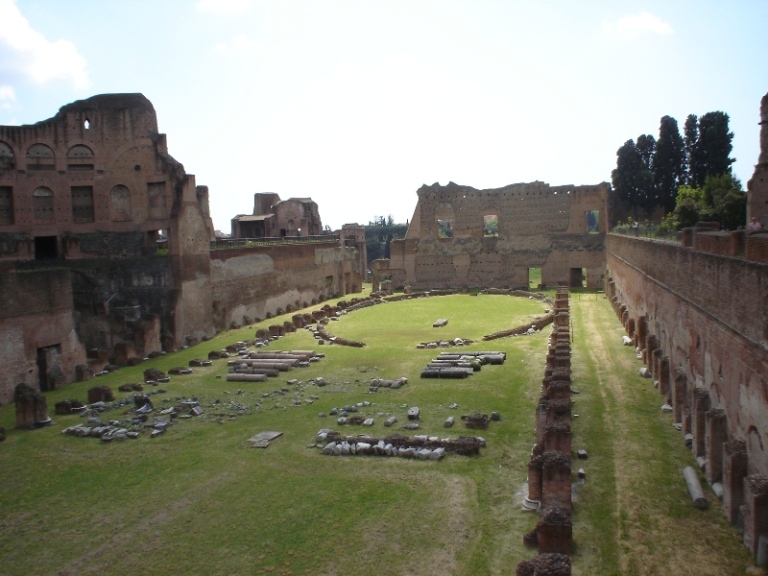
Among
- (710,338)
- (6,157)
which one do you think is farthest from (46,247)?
(710,338)

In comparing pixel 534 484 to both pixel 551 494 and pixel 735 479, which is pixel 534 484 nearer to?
pixel 551 494

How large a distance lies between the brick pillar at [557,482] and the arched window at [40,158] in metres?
23.0

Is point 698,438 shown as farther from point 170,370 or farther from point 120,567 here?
point 170,370

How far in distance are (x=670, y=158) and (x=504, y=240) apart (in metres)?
10.6

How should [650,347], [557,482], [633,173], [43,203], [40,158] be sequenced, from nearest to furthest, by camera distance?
[557,482] < [650,347] < [40,158] < [43,203] < [633,173]

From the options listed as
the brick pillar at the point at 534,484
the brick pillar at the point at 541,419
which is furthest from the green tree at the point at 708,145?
the brick pillar at the point at 534,484

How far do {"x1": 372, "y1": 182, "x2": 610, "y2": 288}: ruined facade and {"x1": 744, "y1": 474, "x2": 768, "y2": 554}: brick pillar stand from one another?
102ft

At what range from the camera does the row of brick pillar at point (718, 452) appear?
734cm

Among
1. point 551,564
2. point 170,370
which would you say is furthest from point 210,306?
point 551,564

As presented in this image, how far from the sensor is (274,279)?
30.9 m

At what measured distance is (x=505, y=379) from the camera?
16.1 meters

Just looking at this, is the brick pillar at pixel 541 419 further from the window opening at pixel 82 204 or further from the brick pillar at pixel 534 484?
the window opening at pixel 82 204

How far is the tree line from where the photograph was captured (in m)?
36.7

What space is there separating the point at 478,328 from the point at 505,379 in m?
8.44
